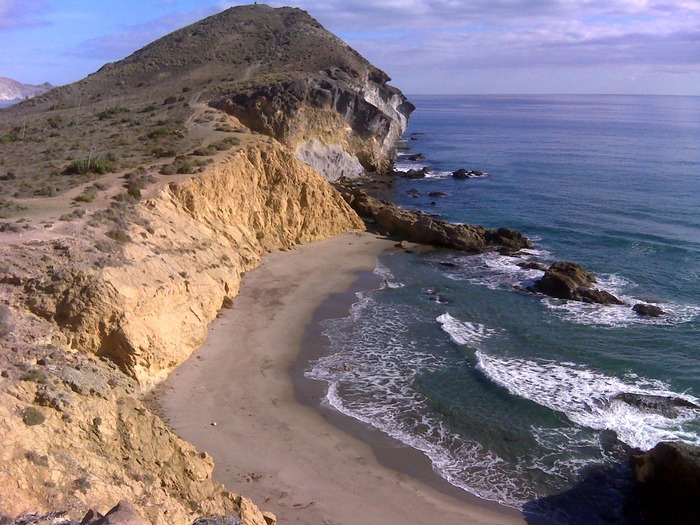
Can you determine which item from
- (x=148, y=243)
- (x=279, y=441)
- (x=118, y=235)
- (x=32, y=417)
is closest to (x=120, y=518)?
(x=32, y=417)

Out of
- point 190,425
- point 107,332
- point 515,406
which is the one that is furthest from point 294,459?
point 515,406

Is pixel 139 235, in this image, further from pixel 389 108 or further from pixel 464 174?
pixel 389 108

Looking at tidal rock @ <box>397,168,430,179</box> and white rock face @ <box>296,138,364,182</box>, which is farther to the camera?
tidal rock @ <box>397,168,430,179</box>

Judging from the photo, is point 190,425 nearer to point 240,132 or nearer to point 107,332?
point 107,332

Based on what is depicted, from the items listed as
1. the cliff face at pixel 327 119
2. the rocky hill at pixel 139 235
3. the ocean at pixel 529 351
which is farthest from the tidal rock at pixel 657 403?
the cliff face at pixel 327 119

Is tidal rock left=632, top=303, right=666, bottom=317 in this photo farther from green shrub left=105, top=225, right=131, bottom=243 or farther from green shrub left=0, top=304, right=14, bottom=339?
green shrub left=0, top=304, right=14, bottom=339

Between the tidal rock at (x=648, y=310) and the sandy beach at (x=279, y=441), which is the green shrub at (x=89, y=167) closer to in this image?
the sandy beach at (x=279, y=441)

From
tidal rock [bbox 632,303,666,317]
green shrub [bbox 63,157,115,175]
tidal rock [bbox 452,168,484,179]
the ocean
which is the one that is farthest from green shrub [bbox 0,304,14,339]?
tidal rock [bbox 452,168,484,179]
